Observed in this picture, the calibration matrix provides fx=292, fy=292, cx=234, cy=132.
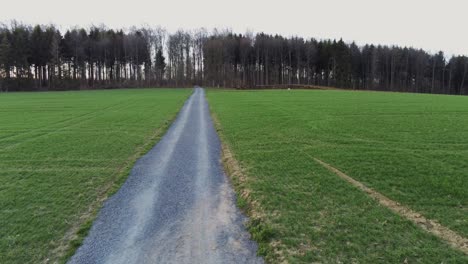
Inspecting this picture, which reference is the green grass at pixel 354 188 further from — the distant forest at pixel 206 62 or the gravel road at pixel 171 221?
the distant forest at pixel 206 62

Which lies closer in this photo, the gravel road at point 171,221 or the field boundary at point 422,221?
the gravel road at point 171,221

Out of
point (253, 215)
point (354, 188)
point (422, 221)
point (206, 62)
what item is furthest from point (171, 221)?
point (206, 62)

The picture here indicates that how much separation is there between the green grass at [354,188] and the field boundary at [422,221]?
0.69 ft

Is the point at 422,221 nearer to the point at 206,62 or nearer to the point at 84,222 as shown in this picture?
the point at 84,222

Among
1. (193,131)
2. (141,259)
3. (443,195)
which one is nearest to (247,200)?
(141,259)

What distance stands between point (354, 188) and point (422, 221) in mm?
2330

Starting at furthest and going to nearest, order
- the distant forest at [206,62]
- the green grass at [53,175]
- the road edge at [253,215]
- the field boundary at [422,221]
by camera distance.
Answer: the distant forest at [206,62], the green grass at [53,175], the field boundary at [422,221], the road edge at [253,215]

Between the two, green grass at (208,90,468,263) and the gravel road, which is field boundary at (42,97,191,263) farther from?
green grass at (208,90,468,263)

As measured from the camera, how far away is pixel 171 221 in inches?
297

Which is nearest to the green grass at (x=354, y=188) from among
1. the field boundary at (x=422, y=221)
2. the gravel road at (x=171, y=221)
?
the field boundary at (x=422, y=221)

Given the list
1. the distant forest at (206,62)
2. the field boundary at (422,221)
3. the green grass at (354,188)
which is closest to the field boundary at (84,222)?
the green grass at (354,188)

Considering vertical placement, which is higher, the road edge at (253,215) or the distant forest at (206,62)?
the distant forest at (206,62)

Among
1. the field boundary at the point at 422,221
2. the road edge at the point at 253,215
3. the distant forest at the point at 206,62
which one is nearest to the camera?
the road edge at the point at 253,215

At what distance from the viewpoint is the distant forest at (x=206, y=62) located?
91.2 metres
